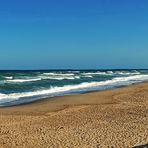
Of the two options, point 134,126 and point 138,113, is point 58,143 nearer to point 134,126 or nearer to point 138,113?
point 134,126

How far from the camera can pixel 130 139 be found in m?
12.4

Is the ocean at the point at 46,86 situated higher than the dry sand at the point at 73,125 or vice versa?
the ocean at the point at 46,86

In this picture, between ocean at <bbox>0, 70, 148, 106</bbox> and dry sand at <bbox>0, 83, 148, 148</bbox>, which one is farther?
ocean at <bbox>0, 70, 148, 106</bbox>

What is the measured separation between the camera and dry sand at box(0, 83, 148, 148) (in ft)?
40.0

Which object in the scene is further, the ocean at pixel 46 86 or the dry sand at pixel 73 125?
the ocean at pixel 46 86

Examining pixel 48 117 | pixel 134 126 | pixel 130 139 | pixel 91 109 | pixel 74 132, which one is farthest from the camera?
pixel 91 109

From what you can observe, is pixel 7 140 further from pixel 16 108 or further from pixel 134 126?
pixel 16 108

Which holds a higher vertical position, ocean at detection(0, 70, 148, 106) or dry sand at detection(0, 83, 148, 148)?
ocean at detection(0, 70, 148, 106)

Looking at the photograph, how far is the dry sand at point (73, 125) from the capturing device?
12203mm

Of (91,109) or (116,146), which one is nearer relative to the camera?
(116,146)

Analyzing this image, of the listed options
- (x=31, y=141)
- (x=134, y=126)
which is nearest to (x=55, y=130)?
(x=31, y=141)

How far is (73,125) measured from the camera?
15234 mm

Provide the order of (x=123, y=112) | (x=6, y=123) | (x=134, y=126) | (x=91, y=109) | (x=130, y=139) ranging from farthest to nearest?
(x=91, y=109)
(x=123, y=112)
(x=6, y=123)
(x=134, y=126)
(x=130, y=139)

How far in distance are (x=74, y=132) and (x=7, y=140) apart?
7.44 feet
